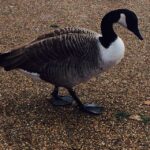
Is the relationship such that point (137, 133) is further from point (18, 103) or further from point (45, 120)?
point (18, 103)

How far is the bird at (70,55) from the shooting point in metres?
4.95

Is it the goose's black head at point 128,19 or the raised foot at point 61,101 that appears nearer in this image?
the goose's black head at point 128,19

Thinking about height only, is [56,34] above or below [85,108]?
above

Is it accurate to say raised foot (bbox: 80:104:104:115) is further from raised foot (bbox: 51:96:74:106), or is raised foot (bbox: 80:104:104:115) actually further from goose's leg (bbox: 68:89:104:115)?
raised foot (bbox: 51:96:74:106)

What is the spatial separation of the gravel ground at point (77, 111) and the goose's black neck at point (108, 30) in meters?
0.93

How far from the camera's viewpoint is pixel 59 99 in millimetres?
5418

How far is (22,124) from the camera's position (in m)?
4.97

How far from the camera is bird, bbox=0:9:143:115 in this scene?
495 cm

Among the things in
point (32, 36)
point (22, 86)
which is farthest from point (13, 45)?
point (22, 86)

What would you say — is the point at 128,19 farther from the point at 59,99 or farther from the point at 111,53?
the point at 59,99

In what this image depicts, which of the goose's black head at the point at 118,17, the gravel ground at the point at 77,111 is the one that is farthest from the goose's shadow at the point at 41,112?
the goose's black head at the point at 118,17

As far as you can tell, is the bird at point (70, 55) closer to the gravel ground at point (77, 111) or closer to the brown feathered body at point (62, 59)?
the brown feathered body at point (62, 59)

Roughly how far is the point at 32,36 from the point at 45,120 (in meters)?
2.59

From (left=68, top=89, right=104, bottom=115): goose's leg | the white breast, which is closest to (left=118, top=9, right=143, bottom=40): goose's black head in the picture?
the white breast
